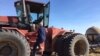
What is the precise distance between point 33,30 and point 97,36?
911cm

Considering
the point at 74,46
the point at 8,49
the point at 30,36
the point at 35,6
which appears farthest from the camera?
the point at 74,46

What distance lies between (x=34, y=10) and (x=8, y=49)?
8.21ft

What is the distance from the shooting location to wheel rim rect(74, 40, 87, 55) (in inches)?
428

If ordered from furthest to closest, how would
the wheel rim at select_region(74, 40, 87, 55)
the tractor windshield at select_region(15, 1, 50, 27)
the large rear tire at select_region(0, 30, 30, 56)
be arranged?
1. the wheel rim at select_region(74, 40, 87, 55)
2. the tractor windshield at select_region(15, 1, 50, 27)
3. the large rear tire at select_region(0, 30, 30, 56)

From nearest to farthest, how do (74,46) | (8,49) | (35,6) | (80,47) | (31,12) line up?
1. (8,49)
2. (31,12)
3. (35,6)
4. (74,46)
5. (80,47)

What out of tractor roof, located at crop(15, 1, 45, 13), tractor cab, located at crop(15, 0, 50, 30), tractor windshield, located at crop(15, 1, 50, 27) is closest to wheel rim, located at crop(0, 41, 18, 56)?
tractor cab, located at crop(15, 0, 50, 30)

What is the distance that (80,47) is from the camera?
11.0 meters

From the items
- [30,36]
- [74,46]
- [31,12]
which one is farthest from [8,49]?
[74,46]

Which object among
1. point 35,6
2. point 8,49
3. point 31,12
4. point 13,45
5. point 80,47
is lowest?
point 80,47

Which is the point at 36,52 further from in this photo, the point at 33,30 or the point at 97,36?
the point at 97,36

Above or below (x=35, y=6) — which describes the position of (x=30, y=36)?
below

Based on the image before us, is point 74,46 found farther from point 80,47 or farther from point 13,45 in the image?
point 13,45

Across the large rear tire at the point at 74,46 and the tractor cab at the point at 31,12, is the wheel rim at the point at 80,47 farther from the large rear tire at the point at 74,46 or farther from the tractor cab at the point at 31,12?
the tractor cab at the point at 31,12

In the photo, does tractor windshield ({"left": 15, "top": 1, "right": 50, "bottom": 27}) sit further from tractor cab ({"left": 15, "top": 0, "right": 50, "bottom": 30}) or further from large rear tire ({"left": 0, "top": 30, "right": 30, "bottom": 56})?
large rear tire ({"left": 0, "top": 30, "right": 30, "bottom": 56})
